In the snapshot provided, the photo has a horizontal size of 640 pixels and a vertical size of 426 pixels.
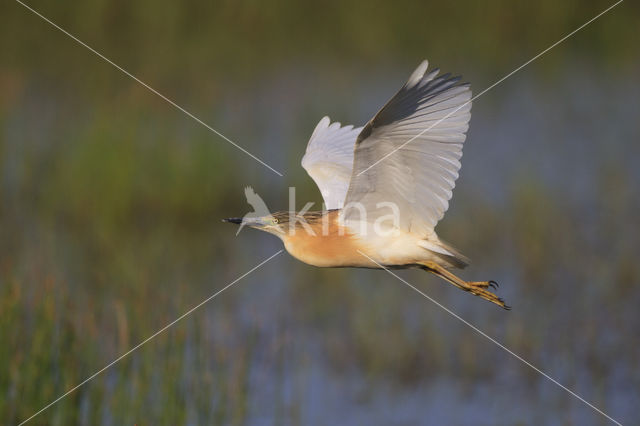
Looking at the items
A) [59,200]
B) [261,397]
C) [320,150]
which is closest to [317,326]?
Result: [261,397]

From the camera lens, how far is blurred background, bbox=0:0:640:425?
728 centimetres

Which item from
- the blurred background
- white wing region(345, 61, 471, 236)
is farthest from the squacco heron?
the blurred background

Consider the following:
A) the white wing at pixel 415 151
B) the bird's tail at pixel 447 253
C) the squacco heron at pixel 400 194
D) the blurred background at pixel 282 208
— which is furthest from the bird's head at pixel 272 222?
the bird's tail at pixel 447 253

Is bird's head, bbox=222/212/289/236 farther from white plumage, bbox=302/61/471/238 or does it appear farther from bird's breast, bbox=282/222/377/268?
white plumage, bbox=302/61/471/238

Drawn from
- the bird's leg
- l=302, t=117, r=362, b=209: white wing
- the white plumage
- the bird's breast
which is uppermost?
l=302, t=117, r=362, b=209: white wing

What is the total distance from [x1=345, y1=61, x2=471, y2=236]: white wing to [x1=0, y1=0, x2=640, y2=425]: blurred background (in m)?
1.59

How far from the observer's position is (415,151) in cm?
591

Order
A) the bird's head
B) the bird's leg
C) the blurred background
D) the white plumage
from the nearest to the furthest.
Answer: the white plumage
the bird's leg
the bird's head
the blurred background

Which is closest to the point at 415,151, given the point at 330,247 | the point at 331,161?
the point at 330,247

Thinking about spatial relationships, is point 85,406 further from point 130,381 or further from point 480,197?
point 480,197

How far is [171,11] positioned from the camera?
1603 centimetres

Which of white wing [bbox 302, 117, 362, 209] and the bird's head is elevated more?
white wing [bbox 302, 117, 362, 209]

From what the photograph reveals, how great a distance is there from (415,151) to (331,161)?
1755mm

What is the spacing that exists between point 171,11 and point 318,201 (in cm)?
638
